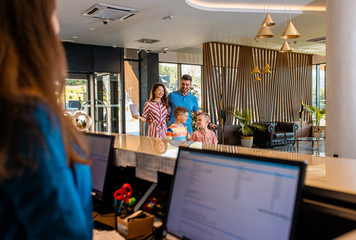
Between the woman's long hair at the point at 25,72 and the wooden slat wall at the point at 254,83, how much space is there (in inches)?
347

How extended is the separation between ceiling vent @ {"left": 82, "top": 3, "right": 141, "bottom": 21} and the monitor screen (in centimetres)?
419

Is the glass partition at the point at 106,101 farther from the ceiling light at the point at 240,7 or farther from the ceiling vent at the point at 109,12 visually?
the ceiling light at the point at 240,7

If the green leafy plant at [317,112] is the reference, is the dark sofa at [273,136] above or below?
below

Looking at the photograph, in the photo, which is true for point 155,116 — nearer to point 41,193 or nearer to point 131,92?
point 41,193

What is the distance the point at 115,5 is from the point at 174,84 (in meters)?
6.51

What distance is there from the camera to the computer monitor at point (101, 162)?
5.34ft

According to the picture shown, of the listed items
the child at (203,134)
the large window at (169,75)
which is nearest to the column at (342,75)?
the child at (203,134)

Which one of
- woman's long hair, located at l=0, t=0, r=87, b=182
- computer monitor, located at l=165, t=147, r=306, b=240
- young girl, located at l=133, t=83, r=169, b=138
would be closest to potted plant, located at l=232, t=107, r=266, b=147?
young girl, located at l=133, t=83, r=169, b=138

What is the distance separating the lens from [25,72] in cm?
65

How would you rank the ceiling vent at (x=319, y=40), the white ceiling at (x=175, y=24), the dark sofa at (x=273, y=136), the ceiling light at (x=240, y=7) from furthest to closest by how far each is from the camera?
the dark sofa at (x=273, y=136), the ceiling vent at (x=319, y=40), the ceiling light at (x=240, y=7), the white ceiling at (x=175, y=24)

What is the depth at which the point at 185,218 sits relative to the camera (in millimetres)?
1114

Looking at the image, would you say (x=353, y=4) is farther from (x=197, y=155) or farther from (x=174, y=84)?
(x=174, y=84)

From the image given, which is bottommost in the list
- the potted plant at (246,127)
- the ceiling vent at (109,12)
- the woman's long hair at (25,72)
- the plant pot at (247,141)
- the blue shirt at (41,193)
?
the plant pot at (247,141)

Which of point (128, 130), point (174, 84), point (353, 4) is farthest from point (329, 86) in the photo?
point (174, 84)
